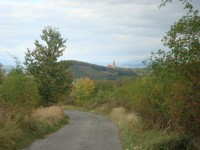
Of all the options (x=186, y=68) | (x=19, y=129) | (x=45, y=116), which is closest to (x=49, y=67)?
(x=45, y=116)

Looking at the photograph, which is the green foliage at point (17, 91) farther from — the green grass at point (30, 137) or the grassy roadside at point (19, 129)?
the green grass at point (30, 137)

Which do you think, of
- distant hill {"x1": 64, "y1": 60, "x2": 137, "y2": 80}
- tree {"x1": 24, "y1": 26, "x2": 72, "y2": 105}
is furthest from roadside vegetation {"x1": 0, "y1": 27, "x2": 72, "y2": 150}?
distant hill {"x1": 64, "y1": 60, "x2": 137, "y2": 80}

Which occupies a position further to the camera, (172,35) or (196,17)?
(172,35)

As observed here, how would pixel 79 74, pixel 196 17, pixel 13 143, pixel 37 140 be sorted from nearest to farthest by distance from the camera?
pixel 196 17 < pixel 13 143 < pixel 37 140 < pixel 79 74

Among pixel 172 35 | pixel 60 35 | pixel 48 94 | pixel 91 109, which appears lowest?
pixel 91 109

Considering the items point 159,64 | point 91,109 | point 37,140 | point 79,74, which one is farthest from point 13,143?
point 79,74

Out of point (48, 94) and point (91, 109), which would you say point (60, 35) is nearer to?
point (48, 94)

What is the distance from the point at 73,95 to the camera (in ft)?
304

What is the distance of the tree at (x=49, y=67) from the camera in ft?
136

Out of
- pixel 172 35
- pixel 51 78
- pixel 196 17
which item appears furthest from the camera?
pixel 51 78

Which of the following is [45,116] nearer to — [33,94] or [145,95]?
[33,94]

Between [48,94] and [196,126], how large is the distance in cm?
3165

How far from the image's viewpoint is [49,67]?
41.7m

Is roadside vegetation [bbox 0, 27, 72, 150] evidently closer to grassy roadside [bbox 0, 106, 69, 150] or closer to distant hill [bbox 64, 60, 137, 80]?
grassy roadside [bbox 0, 106, 69, 150]
